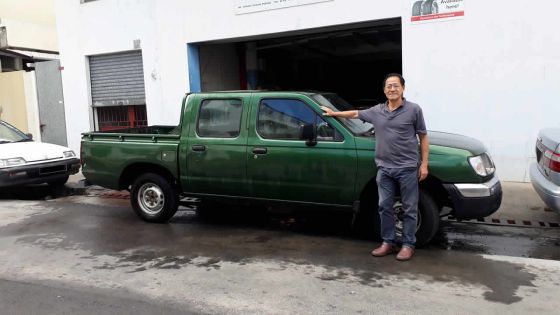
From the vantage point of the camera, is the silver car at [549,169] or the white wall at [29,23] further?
the white wall at [29,23]

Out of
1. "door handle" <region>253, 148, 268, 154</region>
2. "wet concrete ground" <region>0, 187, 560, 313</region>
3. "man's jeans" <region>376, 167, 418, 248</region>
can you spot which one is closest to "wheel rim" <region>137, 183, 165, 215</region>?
"wet concrete ground" <region>0, 187, 560, 313</region>

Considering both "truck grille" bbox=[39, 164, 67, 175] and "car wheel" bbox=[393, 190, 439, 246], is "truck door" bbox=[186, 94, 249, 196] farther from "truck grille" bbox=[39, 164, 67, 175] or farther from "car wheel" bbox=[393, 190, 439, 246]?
"truck grille" bbox=[39, 164, 67, 175]

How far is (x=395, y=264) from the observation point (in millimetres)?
5035

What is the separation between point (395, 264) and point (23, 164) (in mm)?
6934

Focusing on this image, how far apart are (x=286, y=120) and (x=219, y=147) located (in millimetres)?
910

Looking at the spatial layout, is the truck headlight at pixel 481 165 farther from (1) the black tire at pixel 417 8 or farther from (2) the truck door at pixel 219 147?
(1) the black tire at pixel 417 8

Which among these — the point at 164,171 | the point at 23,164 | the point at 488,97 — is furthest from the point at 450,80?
the point at 23,164

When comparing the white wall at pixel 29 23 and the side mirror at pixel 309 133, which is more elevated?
the white wall at pixel 29 23

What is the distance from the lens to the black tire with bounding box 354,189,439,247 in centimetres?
533

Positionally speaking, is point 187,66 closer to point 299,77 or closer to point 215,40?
point 215,40

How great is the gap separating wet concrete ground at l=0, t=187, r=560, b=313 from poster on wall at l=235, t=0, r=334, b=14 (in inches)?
173

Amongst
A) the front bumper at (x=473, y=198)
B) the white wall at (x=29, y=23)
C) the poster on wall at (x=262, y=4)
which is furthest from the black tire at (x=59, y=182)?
the white wall at (x=29, y=23)

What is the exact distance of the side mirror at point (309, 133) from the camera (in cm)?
555

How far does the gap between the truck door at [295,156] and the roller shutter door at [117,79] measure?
6773 mm
